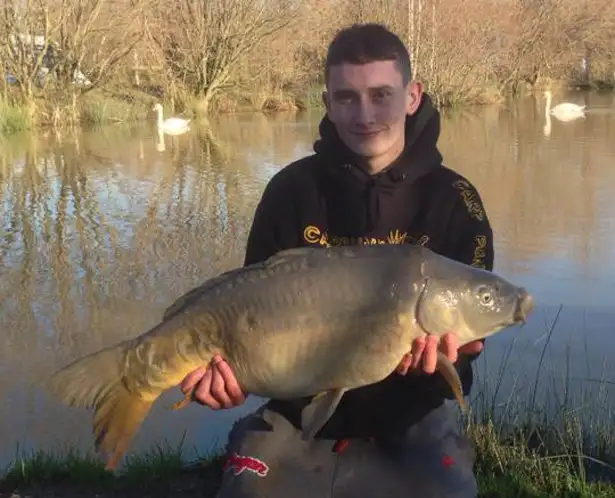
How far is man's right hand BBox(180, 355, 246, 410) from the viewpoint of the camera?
69.3 inches

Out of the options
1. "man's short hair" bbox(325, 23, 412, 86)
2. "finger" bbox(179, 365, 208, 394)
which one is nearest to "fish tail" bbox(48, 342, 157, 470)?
"finger" bbox(179, 365, 208, 394)

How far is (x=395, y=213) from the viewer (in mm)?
2170

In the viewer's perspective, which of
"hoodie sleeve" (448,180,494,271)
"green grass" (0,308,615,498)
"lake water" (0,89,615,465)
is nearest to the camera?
"hoodie sleeve" (448,180,494,271)

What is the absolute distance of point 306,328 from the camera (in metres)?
1.69

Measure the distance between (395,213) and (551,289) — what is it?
8.36 feet

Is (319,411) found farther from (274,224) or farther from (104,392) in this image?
(274,224)

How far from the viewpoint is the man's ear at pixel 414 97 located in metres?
2.20

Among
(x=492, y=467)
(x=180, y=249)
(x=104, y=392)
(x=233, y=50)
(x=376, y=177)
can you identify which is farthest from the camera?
(x=233, y=50)

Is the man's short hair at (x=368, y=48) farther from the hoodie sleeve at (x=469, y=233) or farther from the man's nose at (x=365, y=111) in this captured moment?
the hoodie sleeve at (x=469, y=233)

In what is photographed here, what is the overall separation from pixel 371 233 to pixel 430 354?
59 cm

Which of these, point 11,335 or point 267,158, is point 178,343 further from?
point 267,158

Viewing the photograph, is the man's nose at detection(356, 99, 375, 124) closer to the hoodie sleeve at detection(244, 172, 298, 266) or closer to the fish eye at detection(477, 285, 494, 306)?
the hoodie sleeve at detection(244, 172, 298, 266)

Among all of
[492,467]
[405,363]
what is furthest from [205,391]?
[492,467]

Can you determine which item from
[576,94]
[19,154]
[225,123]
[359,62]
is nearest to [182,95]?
[225,123]
